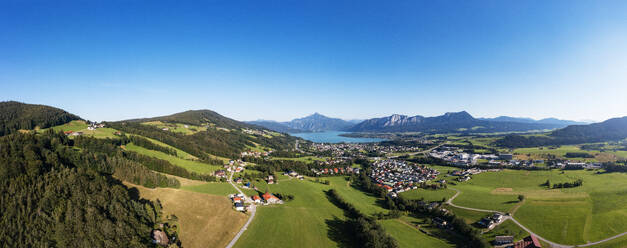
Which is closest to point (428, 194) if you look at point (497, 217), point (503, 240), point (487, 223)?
point (497, 217)

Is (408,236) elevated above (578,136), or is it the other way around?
(578,136)

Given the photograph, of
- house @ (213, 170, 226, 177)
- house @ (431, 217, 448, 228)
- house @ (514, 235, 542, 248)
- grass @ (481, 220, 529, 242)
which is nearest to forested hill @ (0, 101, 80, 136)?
house @ (213, 170, 226, 177)

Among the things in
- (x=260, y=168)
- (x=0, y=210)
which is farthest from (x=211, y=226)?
(x=260, y=168)

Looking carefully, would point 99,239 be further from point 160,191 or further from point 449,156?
point 449,156

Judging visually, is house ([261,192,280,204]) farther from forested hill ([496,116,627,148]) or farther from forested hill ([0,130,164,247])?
forested hill ([496,116,627,148])

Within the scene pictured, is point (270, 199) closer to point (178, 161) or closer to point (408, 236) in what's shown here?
point (408, 236)
